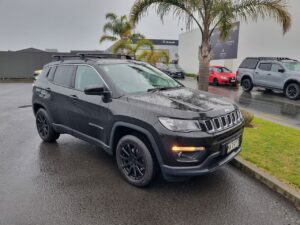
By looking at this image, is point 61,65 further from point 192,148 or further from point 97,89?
point 192,148

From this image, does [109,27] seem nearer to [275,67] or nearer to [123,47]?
[123,47]

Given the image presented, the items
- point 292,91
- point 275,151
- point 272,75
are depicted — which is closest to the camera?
point 275,151

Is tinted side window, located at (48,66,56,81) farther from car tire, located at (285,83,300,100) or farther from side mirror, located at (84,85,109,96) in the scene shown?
car tire, located at (285,83,300,100)

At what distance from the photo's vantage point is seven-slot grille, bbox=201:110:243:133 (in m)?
3.25

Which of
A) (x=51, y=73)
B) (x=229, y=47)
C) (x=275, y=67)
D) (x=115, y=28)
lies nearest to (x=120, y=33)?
(x=115, y=28)

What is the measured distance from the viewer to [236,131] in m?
3.74

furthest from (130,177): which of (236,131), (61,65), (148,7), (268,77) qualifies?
(268,77)

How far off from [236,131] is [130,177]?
65.5 inches

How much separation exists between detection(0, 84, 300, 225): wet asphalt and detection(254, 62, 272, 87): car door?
1161 centimetres

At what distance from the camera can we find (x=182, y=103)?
11.6 ft

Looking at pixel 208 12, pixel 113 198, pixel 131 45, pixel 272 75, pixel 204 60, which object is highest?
pixel 208 12

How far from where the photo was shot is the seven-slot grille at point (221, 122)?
10.7 feet

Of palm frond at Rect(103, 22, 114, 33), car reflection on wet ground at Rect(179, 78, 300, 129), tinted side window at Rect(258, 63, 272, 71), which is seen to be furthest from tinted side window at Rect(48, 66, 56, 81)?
palm frond at Rect(103, 22, 114, 33)

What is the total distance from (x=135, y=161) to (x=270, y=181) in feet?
6.31
